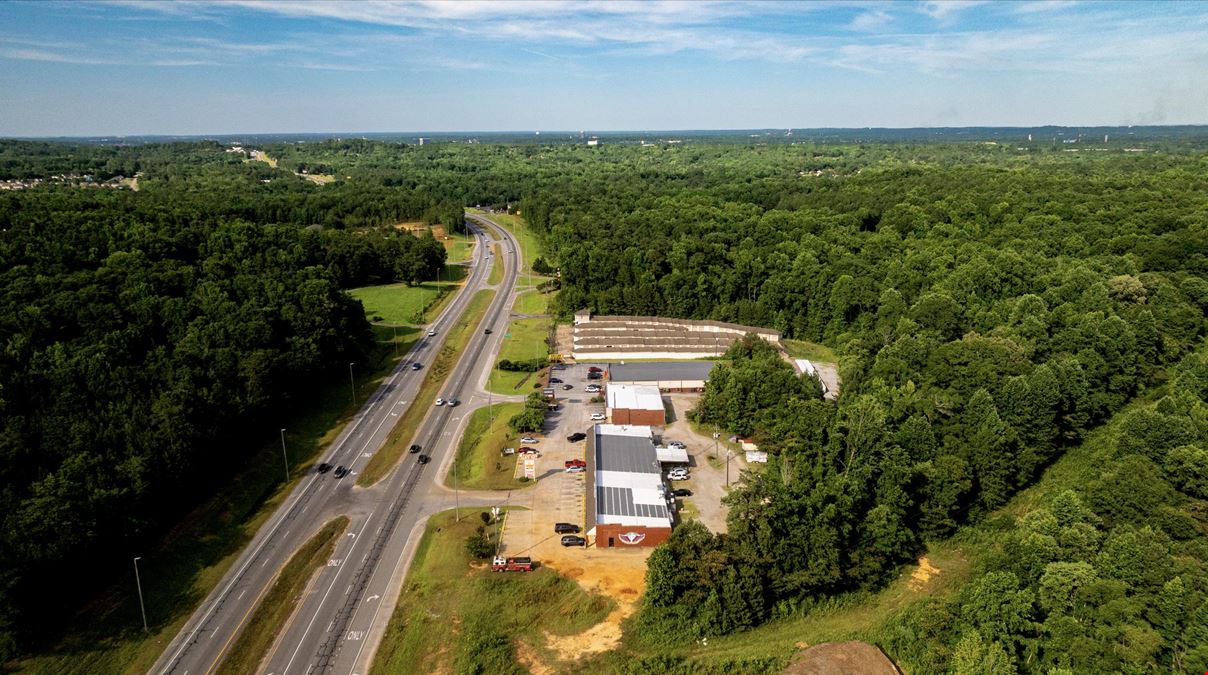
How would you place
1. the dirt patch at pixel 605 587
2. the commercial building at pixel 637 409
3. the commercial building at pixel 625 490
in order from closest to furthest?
the dirt patch at pixel 605 587, the commercial building at pixel 625 490, the commercial building at pixel 637 409

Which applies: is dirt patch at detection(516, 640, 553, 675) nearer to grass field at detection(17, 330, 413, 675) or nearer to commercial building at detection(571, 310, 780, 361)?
grass field at detection(17, 330, 413, 675)

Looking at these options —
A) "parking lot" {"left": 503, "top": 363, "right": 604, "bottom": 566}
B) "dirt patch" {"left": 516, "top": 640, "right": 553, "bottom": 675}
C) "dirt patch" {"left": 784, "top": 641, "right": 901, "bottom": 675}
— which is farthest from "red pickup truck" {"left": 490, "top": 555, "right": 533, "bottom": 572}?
"dirt patch" {"left": 784, "top": 641, "right": 901, "bottom": 675}

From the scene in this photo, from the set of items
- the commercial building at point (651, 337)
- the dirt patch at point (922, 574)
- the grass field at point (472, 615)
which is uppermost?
the commercial building at point (651, 337)

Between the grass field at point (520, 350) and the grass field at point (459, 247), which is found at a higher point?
the grass field at point (459, 247)

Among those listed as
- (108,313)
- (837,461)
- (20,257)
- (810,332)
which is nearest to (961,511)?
(837,461)

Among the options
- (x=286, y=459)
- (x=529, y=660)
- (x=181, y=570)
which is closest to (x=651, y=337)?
(x=286, y=459)

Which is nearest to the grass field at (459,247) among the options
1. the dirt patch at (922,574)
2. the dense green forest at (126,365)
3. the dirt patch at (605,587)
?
the dense green forest at (126,365)

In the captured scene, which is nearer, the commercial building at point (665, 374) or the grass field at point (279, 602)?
the grass field at point (279, 602)

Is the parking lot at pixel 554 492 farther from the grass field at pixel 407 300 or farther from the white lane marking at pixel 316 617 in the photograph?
the grass field at pixel 407 300

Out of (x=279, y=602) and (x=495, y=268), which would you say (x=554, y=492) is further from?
(x=495, y=268)

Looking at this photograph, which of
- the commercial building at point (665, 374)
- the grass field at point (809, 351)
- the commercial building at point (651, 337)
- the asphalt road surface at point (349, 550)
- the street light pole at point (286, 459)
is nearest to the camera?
the asphalt road surface at point (349, 550)
